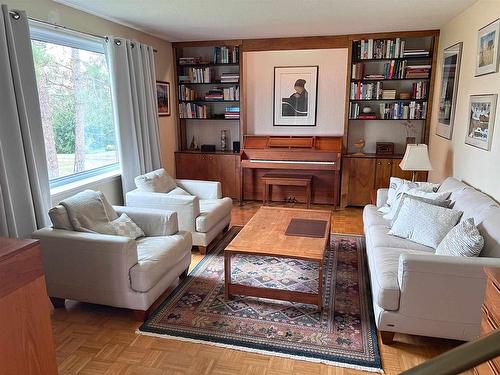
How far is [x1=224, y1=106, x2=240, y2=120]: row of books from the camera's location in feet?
17.1

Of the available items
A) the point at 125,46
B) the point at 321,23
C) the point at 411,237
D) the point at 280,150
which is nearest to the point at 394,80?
the point at 321,23

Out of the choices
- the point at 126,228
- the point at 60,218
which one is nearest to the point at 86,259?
the point at 60,218

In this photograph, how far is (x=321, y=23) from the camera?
155 inches

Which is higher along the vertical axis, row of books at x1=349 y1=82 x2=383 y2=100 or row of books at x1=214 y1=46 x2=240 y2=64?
row of books at x1=214 y1=46 x2=240 y2=64

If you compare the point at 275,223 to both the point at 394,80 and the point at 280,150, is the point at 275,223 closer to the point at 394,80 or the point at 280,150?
the point at 280,150

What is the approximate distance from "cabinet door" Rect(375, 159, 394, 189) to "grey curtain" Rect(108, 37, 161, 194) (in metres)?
2.77

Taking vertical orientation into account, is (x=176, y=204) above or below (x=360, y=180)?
above

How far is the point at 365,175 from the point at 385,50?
155 centimetres

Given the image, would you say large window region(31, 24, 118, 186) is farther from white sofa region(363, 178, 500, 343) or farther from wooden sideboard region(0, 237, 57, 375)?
white sofa region(363, 178, 500, 343)

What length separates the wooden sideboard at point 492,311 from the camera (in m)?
1.02

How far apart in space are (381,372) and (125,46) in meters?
3.62

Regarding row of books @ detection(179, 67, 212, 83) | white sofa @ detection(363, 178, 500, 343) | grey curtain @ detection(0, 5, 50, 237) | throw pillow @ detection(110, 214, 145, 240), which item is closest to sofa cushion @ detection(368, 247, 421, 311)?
white sofa @ detection(363, 178, 500, 343)

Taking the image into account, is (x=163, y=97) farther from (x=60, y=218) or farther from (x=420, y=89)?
(x=420, y=89)

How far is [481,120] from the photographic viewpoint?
2887 mm
